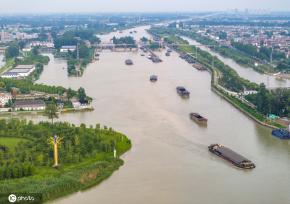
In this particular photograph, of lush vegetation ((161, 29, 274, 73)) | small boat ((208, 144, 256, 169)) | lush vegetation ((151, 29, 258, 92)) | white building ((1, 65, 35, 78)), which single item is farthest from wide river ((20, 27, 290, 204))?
lush vegetation ((161, 29, 274, 73))

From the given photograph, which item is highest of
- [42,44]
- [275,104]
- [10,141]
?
[275,104]

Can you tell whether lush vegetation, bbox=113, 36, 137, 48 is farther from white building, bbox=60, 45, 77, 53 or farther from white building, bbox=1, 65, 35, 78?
white building, bbox=1, 65, 35, 78

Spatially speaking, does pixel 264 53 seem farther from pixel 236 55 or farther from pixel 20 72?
pixel 20 72

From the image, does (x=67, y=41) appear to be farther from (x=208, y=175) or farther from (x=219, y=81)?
(x=208, y=175)

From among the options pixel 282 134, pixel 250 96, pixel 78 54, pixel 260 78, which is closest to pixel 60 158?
pixel 282 134

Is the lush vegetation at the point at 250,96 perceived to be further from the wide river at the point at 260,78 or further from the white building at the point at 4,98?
the white building at the point at 4,98

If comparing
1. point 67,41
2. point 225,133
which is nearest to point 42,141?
point 225,133
